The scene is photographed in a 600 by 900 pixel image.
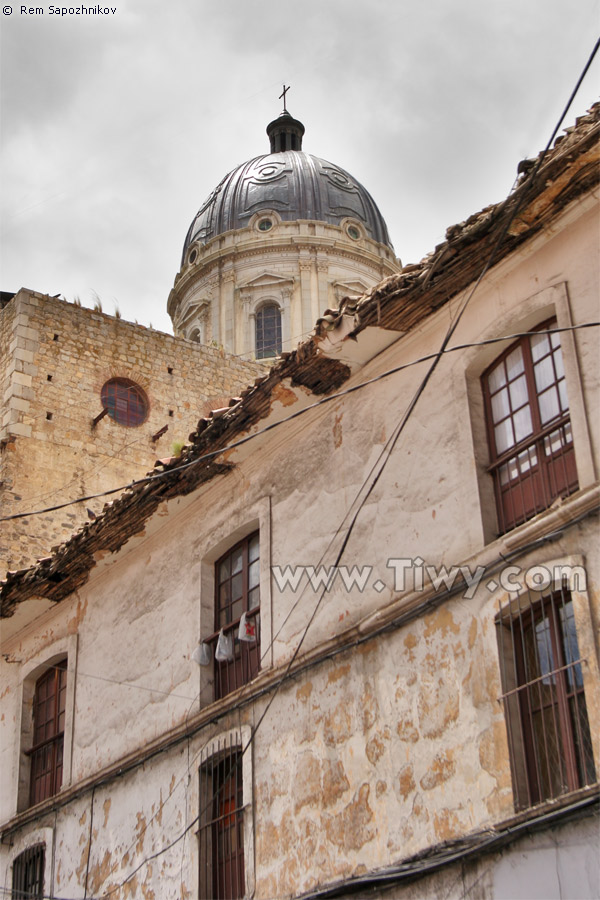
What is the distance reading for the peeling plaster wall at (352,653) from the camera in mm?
9562

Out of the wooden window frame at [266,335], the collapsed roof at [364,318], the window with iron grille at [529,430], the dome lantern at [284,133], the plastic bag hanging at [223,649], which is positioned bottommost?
the plastic bag hanging at [223,649]

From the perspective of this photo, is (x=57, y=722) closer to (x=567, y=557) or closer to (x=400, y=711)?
(x=400, y=711)

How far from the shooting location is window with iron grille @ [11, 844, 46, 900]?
587 inches

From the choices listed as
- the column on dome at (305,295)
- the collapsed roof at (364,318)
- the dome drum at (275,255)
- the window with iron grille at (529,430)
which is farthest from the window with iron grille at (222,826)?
the dome drum at (275,255)

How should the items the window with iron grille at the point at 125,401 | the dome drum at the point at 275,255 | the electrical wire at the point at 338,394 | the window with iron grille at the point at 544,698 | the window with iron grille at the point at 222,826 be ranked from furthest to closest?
the dome drum at the point at 275,255, the window with iron grille at the point at 125,401, the window with iron grille at the point at 222,826, the electrical wire at the point at 338,394, the window with iron grille at the point at 544,698

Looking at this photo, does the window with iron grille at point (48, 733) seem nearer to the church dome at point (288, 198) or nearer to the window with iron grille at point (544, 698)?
the window with iron grille at point (544, 698)

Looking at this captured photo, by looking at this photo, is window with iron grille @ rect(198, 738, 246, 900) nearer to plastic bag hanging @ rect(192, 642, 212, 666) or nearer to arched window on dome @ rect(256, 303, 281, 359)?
plastic bag hanging @ rect(192, 642, 212, 666)

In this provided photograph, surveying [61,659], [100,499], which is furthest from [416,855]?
[100,499]

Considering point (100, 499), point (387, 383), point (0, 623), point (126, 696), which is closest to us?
point (387, 383)

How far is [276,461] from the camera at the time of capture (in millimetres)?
13133

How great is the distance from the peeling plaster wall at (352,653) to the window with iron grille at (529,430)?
0.18 metres

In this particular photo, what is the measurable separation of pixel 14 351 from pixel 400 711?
40.7 feet

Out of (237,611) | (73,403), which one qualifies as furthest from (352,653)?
(73,403)

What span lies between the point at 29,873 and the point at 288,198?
27169 mm
